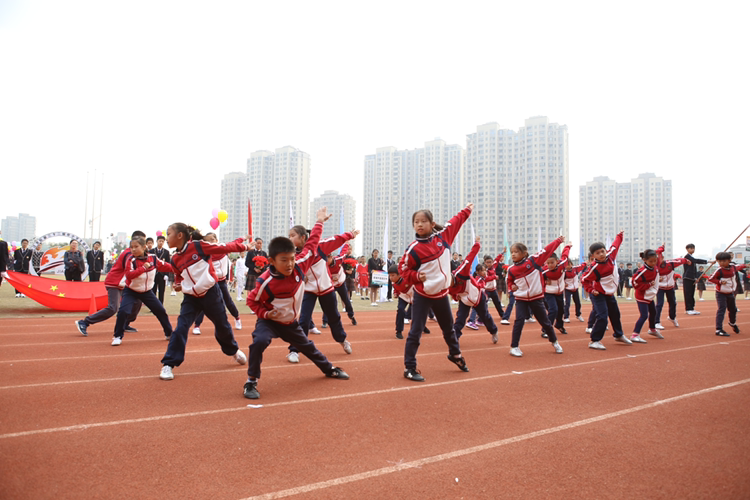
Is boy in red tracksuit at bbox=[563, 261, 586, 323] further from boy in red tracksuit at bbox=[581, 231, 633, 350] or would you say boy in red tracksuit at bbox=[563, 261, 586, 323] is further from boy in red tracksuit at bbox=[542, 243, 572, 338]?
boy in red tracksuit at bbox=[581, 231, 633, 350]

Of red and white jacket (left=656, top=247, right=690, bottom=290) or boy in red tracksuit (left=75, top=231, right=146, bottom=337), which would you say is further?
red and white jacket (left=656, top=247, right=690, bottom=290)

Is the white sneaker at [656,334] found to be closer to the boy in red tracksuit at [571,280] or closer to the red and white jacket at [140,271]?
the boy in red tracksuit at [571,280]

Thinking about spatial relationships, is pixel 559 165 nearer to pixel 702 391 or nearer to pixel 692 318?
pixel 692 318

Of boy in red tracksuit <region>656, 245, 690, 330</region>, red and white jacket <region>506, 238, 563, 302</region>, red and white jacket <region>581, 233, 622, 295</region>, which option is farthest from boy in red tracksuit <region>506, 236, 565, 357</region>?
boy in red tracksuit <region>656, 245, 690, 330</region>

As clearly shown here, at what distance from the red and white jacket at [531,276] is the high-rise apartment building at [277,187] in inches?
2410

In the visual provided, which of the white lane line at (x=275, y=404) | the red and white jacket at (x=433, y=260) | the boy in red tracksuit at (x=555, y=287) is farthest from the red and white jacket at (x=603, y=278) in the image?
the red and white jacket at (x=433, y=260)

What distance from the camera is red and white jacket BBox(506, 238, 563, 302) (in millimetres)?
7371

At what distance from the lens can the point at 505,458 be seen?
3.14m

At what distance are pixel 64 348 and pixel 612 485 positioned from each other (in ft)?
25.3

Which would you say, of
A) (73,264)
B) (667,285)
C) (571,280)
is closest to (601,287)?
(571,280)

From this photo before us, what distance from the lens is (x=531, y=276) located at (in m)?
7.41

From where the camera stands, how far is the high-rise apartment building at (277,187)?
6794cm

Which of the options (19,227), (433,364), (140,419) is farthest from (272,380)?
(19,227)

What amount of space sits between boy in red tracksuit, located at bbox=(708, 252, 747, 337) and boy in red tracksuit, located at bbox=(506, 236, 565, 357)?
17.4 ft
